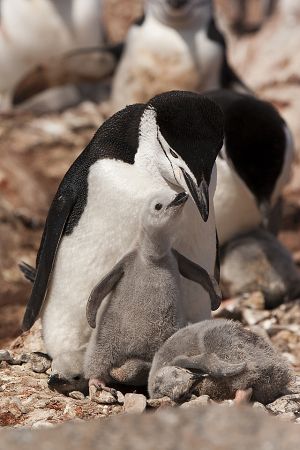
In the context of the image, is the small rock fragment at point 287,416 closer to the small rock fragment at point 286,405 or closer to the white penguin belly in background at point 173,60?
the small rock fragment at point 286,405

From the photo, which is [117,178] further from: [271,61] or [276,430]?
[271,61]

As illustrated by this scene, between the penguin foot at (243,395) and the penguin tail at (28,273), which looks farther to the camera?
the penguin tail at (28,273)

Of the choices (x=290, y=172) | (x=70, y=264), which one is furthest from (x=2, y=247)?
(x=70, y=264)

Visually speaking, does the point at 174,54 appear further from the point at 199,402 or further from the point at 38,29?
the point at 199,402

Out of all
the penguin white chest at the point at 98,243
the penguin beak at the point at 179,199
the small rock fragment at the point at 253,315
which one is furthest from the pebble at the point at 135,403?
the small rock fragment at the point at 253,315

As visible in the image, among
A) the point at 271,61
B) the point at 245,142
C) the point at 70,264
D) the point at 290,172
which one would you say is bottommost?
the point at 271,61

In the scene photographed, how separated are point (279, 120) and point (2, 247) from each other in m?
2.12

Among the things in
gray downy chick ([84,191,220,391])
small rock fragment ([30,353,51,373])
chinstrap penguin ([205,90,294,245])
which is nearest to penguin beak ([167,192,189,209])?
gray downy chick ([84,191,220,391])

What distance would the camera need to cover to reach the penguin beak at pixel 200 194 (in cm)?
405

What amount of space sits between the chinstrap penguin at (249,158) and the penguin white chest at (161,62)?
259 centimetres

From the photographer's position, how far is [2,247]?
7.46 m

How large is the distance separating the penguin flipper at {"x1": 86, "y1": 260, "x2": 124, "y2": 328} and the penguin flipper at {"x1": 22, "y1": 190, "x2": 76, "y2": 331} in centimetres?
38

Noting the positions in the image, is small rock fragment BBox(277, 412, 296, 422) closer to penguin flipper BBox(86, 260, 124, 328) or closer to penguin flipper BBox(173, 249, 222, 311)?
penguin flipper BBox(173, 249, 222, 311)

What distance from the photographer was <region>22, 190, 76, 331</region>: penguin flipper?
14.7 ft
